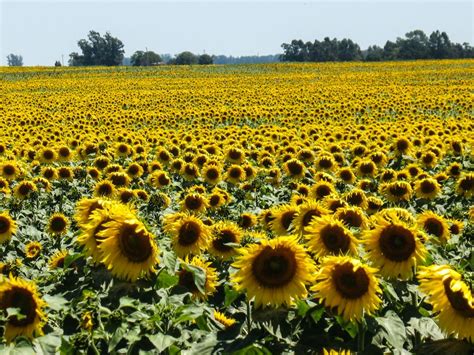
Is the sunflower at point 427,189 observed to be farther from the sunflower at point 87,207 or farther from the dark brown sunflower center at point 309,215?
the sunflower at point 87,207

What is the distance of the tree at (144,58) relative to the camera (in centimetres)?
12703

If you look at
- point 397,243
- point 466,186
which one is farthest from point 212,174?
point 397,243

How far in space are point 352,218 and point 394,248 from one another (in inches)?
42.6

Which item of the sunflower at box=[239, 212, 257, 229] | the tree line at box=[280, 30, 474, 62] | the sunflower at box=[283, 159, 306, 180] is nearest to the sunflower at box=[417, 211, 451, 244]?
the sunflower at box=[239, 212, 257, 229]

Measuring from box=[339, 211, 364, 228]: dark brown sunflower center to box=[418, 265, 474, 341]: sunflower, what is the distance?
61.2 inches

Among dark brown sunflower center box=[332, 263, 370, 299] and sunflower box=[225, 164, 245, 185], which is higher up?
dark brown sunflower center box=[332, 263, 370, 299]

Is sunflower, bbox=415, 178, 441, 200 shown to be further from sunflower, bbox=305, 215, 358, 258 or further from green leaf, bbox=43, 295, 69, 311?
green leaf, bbox=43, 295, 69, 311

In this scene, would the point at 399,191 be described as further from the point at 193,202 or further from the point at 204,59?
the point at 204,59

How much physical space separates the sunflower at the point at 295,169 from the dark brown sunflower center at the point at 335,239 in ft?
18.3

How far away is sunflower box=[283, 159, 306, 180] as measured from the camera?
902 centimetres

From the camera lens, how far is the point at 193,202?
6.73 metres

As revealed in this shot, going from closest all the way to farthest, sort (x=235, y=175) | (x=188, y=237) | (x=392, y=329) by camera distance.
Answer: (x=392, y=329) < (x=188, y=237) < (x=235, y=175)

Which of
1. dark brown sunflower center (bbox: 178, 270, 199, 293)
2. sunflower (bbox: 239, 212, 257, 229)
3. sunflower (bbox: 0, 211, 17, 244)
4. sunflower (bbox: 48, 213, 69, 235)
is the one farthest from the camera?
sunflower (bbox: 48, 213, 69, 235)

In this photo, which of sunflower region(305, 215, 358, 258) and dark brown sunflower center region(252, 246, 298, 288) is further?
sunflower region(305, 215, 358, 258)
